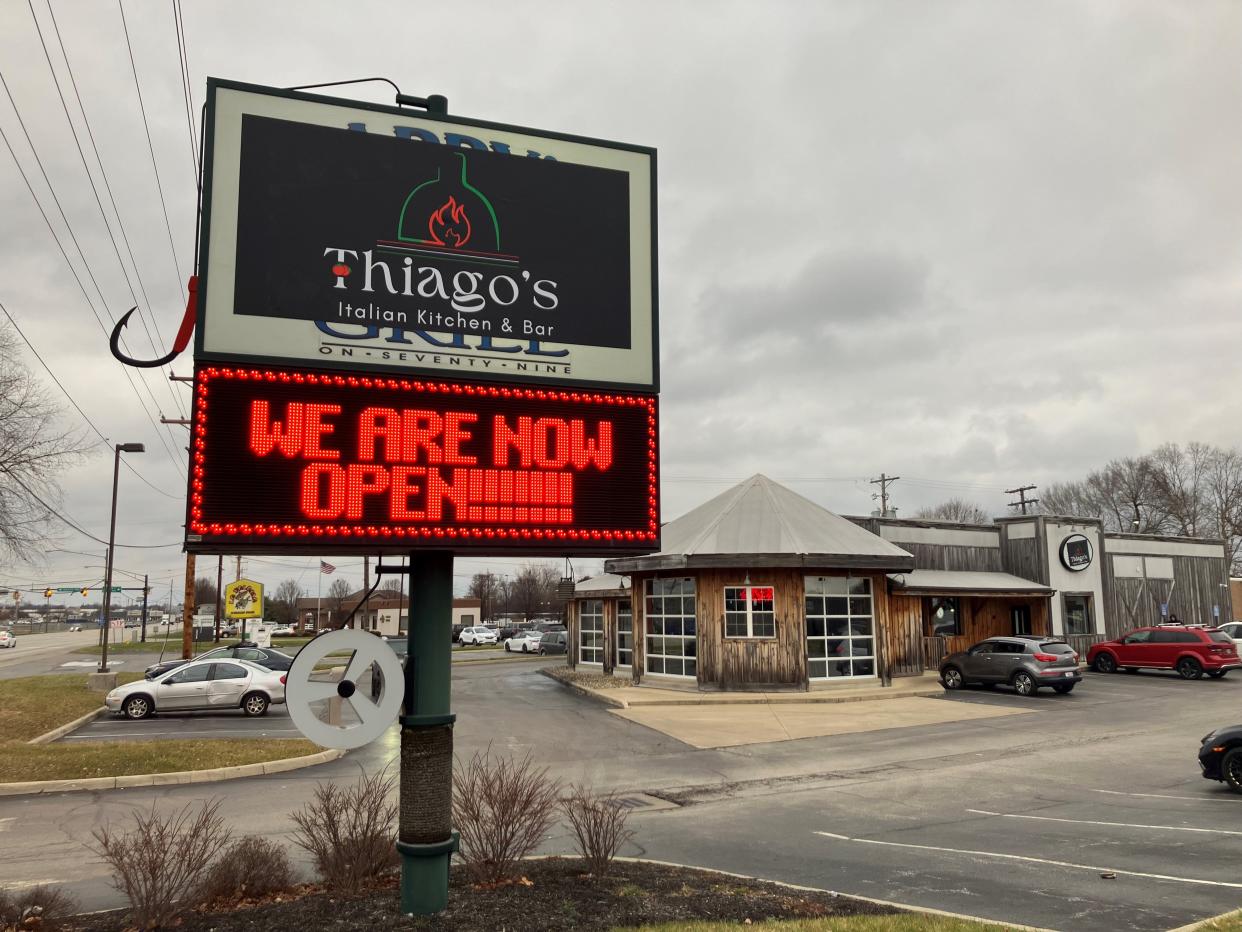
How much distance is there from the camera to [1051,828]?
1094 centimetres

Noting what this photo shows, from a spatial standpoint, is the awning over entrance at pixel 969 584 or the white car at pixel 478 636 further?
the white car at pixel 478 636

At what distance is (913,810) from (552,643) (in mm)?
40176

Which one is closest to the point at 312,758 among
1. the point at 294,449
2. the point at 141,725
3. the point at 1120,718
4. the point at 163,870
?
the point at 141,725

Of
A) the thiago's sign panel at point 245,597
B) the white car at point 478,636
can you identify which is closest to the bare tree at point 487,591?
the white car at point 478,636

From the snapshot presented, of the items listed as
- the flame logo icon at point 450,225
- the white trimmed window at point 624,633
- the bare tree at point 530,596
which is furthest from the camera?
the bare tree at point 530,596

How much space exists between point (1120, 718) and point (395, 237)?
21.5m

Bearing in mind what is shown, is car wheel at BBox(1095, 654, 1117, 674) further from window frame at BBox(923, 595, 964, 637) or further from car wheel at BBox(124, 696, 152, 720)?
car wheel at BBox(124, 696, 152, 720)

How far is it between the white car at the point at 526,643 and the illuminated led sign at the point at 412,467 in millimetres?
46207

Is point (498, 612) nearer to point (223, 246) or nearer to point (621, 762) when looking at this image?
point (621, 762)

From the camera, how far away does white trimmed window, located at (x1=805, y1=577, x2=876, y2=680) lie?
86.6 ft

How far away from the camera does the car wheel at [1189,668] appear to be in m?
30.3

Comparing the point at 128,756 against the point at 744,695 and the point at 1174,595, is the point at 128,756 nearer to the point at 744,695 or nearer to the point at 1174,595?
the point at 744,695

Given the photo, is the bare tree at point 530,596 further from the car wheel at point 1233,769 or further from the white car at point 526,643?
the car wheel at point 1233,769

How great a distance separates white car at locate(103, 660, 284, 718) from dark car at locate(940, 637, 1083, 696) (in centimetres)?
2052
